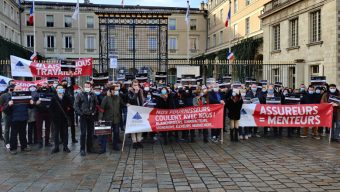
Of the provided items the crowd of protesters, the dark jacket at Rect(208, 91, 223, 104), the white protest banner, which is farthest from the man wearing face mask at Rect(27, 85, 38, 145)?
the dark jacket at Rect(208, 91, 223, 104)

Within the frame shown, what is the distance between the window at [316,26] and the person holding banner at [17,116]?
17993 millimetres

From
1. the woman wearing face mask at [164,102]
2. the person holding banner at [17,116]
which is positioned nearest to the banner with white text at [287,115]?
the woman wearing face mask at [164,102]

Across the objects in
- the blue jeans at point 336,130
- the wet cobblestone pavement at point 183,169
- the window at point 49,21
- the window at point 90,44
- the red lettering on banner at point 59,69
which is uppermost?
the window at point 49,21

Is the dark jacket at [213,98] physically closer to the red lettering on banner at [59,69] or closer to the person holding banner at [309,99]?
the person holding banner at [309,99]

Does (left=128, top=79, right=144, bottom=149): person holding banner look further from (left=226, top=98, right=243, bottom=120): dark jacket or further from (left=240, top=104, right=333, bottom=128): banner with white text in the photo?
(left=240, top=104, right=333, bottom=128): banner with white text

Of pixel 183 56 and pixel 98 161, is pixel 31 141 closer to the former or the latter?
pixel 98 161

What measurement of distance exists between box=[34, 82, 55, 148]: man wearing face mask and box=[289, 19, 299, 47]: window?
18.6 m

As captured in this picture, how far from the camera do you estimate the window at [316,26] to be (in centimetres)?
2223

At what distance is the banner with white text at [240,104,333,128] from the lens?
12.6m

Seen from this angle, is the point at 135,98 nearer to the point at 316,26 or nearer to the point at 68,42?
the point at 316,26

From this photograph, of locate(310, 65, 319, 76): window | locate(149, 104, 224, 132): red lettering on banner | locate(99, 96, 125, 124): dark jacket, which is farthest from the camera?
locate(310, 65, 319, 76): window

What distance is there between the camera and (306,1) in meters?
23.0

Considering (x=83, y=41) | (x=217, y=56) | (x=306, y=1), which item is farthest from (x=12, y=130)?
(x=83, y=41)

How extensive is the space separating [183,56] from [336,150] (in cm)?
5239
